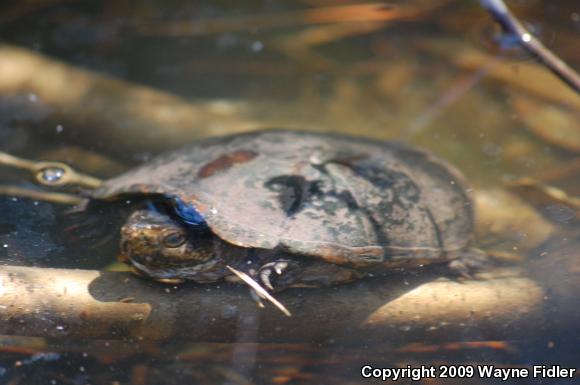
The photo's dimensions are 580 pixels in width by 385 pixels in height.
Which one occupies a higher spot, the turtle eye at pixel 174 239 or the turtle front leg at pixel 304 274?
the turtle eye at pixel 174 239

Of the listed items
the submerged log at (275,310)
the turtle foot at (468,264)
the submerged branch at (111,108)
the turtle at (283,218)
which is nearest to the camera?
the submerged log at (275,310)

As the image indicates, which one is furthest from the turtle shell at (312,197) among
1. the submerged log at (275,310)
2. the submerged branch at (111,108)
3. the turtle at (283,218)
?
the submerged branch at (111,108)

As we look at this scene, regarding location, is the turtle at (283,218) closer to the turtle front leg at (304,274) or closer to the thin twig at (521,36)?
the turtle front leg at (304,274)

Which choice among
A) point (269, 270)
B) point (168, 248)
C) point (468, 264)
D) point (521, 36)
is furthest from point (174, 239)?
point (521, 36)

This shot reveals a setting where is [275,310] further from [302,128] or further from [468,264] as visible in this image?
[302,128]

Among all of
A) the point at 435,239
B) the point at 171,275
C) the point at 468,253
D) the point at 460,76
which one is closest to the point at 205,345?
the point at 171,275

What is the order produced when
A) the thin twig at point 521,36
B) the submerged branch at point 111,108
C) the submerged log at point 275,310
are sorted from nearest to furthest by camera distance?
the thin twig at point 521,36 < the submerged log at point 275,310 < the submerged branch at point 111,108

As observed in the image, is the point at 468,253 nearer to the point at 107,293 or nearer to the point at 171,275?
the point at 171,275
